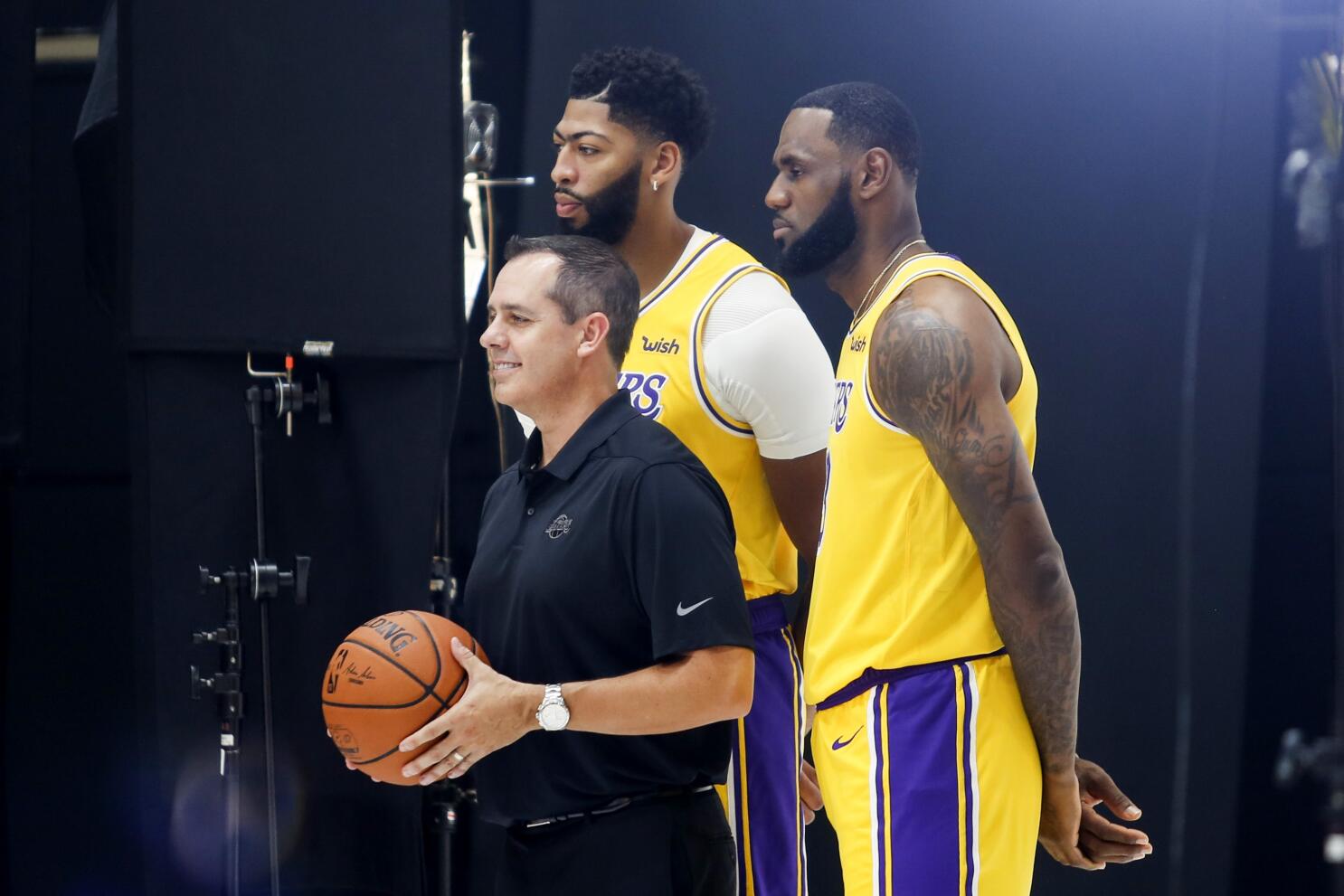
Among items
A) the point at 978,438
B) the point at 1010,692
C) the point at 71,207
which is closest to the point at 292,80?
the point at 71,207

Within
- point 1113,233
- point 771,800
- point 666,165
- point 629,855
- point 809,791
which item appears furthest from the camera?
point 1113,233

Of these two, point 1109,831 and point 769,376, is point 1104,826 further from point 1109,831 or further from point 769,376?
point 769,376

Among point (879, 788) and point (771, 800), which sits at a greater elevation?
point (879, 788)

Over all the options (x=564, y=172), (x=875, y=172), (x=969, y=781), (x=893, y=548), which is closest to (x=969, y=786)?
(x=969, y=781)

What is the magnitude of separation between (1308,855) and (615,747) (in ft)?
9.34

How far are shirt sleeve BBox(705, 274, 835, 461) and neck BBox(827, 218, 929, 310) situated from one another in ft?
0.86

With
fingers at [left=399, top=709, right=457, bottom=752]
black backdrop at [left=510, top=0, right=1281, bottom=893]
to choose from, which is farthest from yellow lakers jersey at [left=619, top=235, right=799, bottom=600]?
black backdrop at [left=510, top=0, right=1281, bottom=893]

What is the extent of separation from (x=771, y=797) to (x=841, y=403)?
841 mm

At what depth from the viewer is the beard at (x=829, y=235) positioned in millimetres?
2656

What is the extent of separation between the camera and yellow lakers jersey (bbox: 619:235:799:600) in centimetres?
289

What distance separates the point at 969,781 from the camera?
7.18 ft

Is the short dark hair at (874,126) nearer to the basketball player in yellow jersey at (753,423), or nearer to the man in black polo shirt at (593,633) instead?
the basketball player in yellow jersey at (753,423)

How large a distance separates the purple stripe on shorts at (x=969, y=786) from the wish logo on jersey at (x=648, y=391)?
3.02 feet

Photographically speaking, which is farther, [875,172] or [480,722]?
[875,172]
